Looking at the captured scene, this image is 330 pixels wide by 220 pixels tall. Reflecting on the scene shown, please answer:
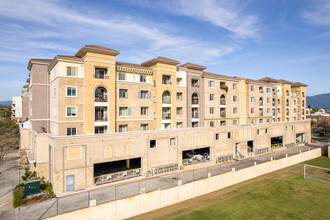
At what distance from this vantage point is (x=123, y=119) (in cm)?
3578

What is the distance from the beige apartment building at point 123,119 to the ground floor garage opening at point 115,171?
6.3 inches

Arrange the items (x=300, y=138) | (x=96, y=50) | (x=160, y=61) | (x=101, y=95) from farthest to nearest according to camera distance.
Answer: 1. (x=300, y=138)
2. (x=160, y=61)
3. (x=101, y=95)
4. (x=96, y=50)

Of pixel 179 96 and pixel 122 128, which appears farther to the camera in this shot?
pixel 179 96

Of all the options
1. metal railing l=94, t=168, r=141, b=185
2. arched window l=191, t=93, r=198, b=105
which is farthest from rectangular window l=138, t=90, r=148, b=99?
metal railing l=94, t=168, r=141, b=185

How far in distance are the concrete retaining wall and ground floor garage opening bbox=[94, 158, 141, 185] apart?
840 cm

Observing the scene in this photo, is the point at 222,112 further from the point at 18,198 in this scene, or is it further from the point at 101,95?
the point at 18,198

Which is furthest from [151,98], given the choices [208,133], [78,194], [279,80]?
[279,80]

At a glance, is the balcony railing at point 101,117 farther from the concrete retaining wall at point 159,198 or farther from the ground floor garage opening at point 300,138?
the ground floor garage opening at point 300,138

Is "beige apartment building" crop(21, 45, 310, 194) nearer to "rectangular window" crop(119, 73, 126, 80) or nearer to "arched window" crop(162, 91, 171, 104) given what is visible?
"rectangular window" crop(119, 73, 126, 80)

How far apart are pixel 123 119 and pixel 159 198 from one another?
54.0 ft

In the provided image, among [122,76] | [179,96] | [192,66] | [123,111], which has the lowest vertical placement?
[123,111]

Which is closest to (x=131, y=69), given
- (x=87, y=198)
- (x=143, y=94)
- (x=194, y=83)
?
(x=143, y=94)

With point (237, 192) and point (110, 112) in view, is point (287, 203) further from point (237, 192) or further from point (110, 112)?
point (110, 112)

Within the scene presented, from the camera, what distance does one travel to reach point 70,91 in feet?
101
